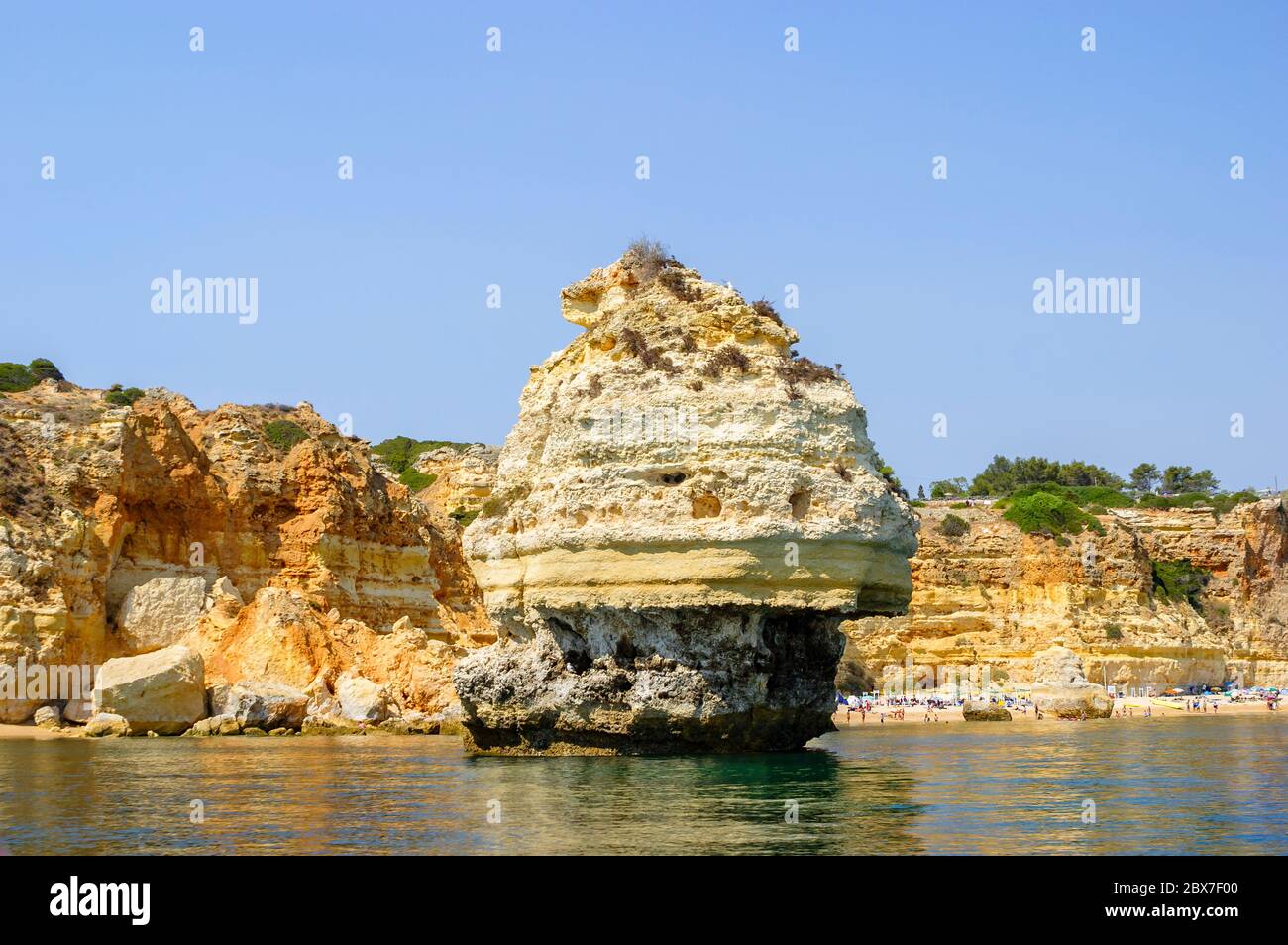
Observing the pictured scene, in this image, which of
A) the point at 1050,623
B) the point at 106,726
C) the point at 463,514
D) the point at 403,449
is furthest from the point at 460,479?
the point at 106,726

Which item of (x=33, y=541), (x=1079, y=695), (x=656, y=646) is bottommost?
(x=1079, y=695)

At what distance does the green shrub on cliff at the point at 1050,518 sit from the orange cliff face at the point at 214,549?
26.4 meters

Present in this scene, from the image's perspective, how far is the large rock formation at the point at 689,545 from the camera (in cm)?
2541

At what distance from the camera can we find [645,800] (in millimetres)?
19266

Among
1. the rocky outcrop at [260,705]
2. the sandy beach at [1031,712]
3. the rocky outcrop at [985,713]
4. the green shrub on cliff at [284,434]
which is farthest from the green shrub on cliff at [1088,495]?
the rocky outcrop at [260,705]

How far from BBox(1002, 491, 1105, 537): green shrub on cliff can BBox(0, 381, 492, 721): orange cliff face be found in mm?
26399

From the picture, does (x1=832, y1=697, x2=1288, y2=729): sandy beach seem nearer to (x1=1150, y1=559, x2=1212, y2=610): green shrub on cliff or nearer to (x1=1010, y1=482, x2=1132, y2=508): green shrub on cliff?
(x1=1150, y1=559, x2=1212, y2=610): green shrub on cliff

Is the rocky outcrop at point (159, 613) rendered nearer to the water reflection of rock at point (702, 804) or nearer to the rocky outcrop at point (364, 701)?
the rocky outcrop at point (364, 701)

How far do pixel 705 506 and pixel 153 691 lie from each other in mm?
16897

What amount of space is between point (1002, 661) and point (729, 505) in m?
38.0

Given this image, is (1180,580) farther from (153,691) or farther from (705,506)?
(153,691)

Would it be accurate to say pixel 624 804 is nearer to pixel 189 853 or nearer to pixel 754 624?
pixel 189 853
